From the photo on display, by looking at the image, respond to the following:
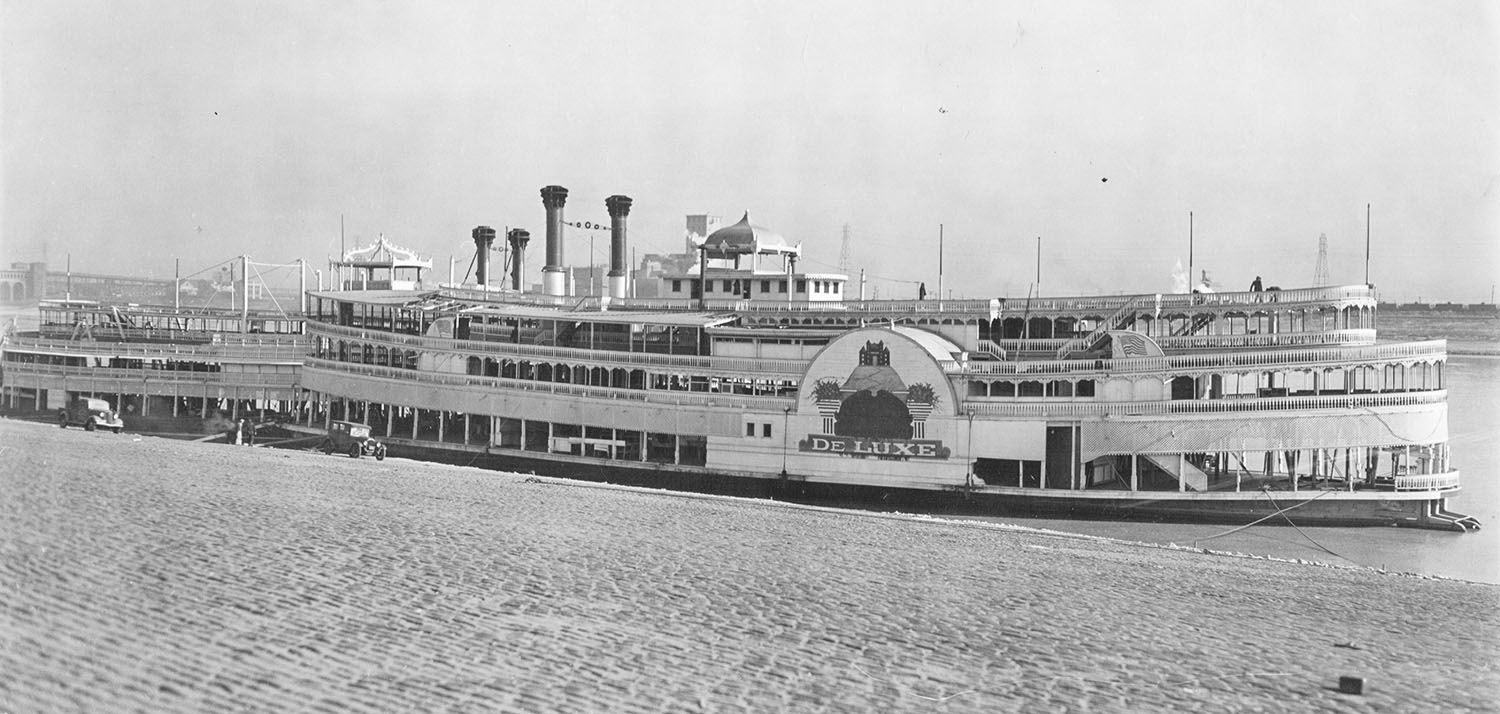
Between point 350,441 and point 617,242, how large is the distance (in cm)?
1495

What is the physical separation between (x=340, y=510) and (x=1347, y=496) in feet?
78.2

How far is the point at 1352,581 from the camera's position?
1973 centimetres

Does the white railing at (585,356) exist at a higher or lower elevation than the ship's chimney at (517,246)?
lower

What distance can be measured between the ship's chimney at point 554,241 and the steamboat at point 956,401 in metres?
5.96

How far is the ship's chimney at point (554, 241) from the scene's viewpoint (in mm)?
48531

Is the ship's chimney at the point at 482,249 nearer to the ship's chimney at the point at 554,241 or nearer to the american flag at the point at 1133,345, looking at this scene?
the ship's chimney at the point at 554,241

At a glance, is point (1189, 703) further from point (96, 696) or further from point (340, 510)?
point (340, 510)

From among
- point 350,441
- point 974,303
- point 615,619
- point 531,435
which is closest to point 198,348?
point 350,441

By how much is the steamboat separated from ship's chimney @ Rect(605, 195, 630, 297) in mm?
5239

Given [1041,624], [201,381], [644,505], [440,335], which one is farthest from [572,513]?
[201,381]

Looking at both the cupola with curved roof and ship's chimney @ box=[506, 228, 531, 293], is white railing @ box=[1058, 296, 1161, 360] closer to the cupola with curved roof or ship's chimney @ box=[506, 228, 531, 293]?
the cupola with curved roof

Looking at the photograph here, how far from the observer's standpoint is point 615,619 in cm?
1185

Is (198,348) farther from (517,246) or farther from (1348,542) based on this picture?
(1348,542)

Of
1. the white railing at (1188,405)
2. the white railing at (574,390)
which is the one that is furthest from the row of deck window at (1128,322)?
the white railing at (574,390)
